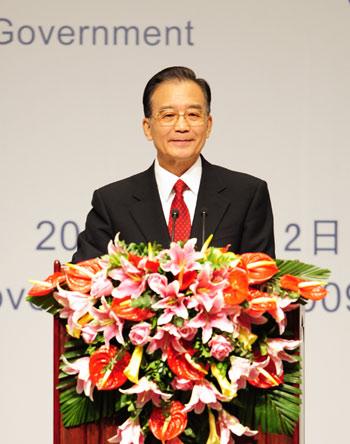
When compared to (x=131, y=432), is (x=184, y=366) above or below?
above

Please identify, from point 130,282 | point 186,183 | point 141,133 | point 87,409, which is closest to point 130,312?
point 130,282

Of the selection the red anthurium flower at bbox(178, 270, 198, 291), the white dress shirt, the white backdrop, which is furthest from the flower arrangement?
the white backdrop

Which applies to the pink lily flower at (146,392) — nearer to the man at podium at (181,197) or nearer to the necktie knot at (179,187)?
the man at podium at (181,197)

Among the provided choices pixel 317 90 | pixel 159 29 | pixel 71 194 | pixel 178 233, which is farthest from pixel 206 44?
pixel 178 233

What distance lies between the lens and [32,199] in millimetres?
3771

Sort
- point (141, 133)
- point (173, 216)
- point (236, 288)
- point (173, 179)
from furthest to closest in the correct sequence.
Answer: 1. point (141, 133)
2. point (173, 179)
3. point (173, 216)
4. point (236, 288)

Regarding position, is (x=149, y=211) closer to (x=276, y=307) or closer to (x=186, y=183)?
(x=186, y=183)

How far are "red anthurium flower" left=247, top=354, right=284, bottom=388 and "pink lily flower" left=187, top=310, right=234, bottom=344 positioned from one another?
0.43ft

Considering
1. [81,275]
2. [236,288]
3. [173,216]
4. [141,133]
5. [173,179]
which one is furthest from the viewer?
[141,133]

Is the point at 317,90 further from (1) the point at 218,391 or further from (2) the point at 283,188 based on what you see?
(1) the point at 218,391

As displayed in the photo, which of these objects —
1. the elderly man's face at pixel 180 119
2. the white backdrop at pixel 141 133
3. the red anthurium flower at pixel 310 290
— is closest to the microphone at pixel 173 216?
the elderly man's face at pixel 180 119

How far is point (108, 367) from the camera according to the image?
1.99 m

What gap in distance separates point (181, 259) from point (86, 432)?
436 millimetres

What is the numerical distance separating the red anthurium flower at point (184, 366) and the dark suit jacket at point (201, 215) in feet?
1.57
